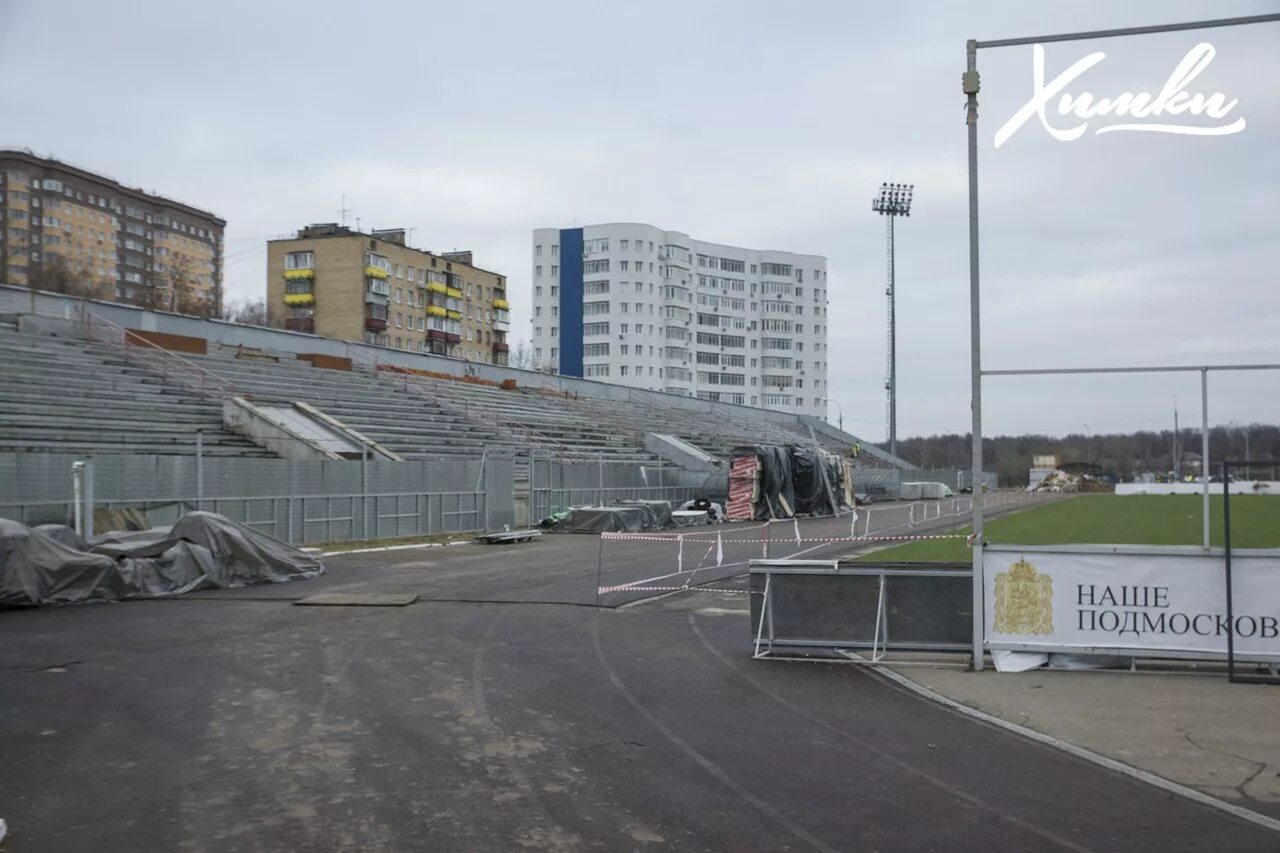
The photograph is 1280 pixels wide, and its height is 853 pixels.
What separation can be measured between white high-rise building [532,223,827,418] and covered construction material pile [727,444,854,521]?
219 feet

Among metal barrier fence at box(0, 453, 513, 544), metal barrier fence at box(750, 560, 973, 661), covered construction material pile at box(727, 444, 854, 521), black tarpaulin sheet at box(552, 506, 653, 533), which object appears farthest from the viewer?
covered construction material pile at box(727, 444, 854, 521)

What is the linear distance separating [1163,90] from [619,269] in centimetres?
10682

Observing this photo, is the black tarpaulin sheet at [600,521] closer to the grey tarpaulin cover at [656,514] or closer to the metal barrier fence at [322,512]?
the grey tarpaulin cover at [656,514]

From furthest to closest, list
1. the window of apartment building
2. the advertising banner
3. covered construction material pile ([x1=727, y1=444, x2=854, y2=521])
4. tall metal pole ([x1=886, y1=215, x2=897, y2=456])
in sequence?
the window of apartment building
tall metal pole ([x1=886, y1=215, x2=897, y2=456])
covered construction material pile ([x1=727, y1=444, x2=854, y2=521])
the advertising banner

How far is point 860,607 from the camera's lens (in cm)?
1166

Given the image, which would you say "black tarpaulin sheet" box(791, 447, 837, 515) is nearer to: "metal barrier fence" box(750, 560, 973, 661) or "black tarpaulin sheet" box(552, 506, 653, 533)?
"black tarpaulin sheet" box(552, 506, 653, 533)

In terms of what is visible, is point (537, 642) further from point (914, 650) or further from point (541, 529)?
point (541, 529)

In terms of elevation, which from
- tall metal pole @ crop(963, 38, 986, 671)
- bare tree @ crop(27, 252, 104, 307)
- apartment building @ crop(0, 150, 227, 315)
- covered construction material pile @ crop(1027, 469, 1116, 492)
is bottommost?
covered construction material pile @ crop(1027, 469, 1116, 492)

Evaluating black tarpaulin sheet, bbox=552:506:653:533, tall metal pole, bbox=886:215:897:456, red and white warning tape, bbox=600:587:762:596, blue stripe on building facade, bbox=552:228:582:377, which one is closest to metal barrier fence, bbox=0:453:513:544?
black tarpaulin sheet, bbox=552:506:653:533

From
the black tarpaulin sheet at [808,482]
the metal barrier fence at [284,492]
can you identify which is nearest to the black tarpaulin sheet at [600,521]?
the metal barrier fence at [284,492]

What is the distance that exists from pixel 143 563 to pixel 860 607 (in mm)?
12916

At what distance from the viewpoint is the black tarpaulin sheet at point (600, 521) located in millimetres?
34500

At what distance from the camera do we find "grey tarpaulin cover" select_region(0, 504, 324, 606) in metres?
16.2

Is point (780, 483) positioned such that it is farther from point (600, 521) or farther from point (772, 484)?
point (600, 521)
